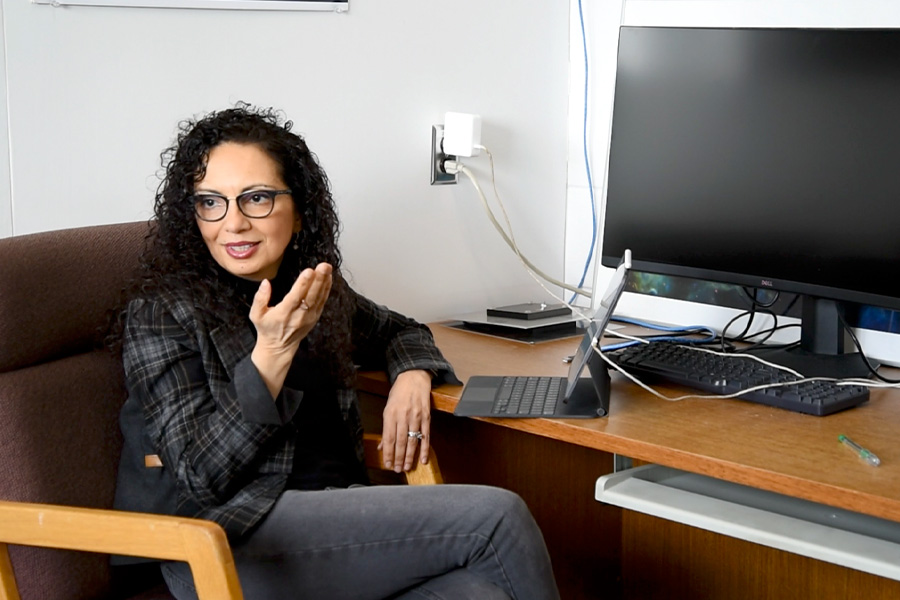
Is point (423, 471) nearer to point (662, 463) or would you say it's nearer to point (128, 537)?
point (662, 463)

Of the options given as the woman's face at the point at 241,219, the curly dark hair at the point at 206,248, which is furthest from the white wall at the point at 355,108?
the woman's face at the point at 241,219

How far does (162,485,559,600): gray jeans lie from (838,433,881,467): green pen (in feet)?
1.32

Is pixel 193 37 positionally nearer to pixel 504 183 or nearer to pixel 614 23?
pixel 504 183

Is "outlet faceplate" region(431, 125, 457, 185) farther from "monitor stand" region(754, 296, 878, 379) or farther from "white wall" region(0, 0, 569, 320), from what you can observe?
"monitor stand" region(754, 296, 878, 379)

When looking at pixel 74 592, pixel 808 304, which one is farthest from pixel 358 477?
pixel 808 304

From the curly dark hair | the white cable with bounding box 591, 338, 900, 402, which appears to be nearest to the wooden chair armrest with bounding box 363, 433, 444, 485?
the curly dark hair

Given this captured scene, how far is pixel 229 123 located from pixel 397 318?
1.50ft

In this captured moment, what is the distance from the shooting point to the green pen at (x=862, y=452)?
120 centimetres

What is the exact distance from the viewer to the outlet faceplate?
206 cm

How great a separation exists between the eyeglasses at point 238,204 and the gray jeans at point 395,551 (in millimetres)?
407

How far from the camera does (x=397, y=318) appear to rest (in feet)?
5.77

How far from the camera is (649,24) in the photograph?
6.75ft

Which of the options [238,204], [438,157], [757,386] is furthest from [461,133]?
[757,386]

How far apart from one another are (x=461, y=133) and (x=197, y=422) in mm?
928
